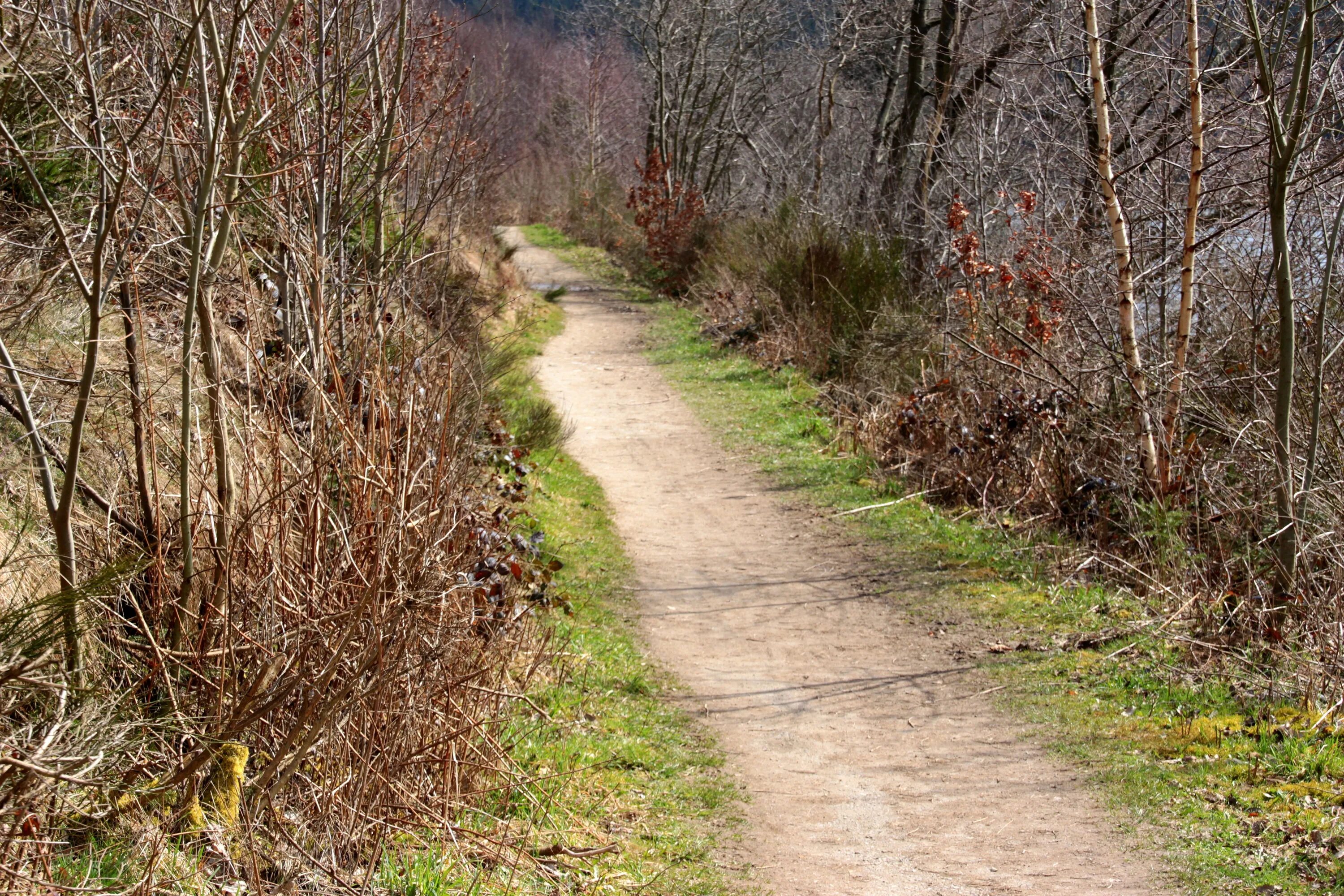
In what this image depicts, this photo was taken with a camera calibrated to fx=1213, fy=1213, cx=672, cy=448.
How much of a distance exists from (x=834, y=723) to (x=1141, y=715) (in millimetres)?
1380

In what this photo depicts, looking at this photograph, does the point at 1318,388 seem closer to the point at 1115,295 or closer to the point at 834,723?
the point at 834,723

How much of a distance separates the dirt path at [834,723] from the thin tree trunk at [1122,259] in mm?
1907

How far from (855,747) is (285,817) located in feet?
8.84

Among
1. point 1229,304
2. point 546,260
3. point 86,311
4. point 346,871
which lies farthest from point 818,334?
point 546,260

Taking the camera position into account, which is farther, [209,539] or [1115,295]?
[1115,295]

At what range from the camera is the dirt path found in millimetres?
4301

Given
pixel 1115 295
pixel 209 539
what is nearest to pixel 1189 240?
pixel 1115 295

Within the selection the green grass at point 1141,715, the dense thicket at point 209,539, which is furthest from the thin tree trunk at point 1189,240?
the dense thicket at point 209,539

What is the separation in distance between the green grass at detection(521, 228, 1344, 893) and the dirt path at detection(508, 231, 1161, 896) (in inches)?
7.9

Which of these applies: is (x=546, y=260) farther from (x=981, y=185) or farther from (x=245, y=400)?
(x=245, y=400)

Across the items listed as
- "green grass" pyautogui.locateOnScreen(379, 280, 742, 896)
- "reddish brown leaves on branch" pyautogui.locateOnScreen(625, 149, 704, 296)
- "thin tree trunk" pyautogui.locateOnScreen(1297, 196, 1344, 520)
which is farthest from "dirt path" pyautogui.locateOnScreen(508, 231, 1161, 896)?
"reddish brown leaves on branch" pyautogui.locateOnScreen(625, 149, 704, 296)

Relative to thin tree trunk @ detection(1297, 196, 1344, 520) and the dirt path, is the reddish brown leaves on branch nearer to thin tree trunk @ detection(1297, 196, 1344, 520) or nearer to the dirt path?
the dirt path

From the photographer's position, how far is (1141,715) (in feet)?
18.0

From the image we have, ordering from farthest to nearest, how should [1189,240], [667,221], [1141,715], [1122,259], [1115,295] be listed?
[667,221] < [1115,295] < [1122,259] < [1189,240] < [1141,715]
